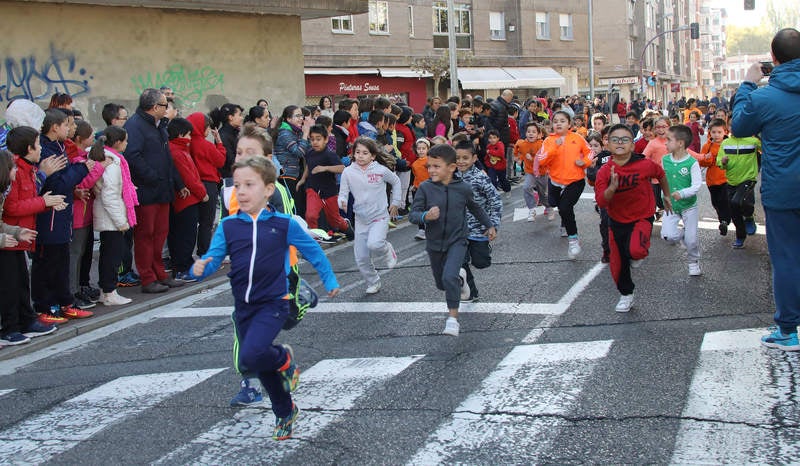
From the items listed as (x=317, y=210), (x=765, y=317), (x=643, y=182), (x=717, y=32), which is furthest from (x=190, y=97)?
(x=717, y=32)

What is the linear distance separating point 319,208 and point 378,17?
26.4 m

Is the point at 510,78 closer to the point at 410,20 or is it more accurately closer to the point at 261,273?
the point at 410,20

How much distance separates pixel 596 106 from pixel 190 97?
71.6 feet

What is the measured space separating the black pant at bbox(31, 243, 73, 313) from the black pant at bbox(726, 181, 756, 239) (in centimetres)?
768

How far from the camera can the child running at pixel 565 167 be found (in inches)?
410

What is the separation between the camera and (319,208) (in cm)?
1105

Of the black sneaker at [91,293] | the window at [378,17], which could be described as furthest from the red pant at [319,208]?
the window at [378,17]

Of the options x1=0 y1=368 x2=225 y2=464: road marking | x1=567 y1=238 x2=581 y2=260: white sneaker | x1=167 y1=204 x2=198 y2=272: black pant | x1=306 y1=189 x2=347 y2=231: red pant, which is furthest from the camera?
x1=306 y1=189 x2=347 y2=231: red pant

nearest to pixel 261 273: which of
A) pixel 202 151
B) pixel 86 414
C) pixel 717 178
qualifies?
pixel 86 414

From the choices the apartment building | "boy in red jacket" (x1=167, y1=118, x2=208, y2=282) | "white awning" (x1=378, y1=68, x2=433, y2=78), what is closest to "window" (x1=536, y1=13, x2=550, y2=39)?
the apartment building

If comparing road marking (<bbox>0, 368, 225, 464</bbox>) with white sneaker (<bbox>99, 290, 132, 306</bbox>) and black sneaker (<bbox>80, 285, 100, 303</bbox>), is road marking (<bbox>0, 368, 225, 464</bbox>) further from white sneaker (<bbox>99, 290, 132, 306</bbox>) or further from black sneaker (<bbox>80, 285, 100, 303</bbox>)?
black sneaker (<bbox>80, 285, 100, 303</bbox>)

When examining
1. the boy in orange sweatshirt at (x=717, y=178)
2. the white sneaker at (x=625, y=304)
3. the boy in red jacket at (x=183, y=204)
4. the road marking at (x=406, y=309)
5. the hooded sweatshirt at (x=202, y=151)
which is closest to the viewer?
the white sneaker at (x=625, y=304)

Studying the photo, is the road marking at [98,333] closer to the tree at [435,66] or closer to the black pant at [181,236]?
the black pant at [181,236]

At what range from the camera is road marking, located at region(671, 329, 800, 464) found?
4258 millimetres
